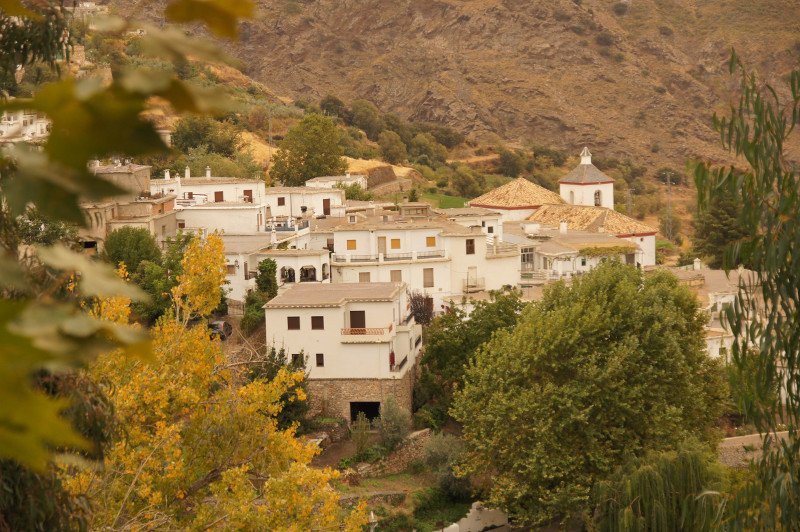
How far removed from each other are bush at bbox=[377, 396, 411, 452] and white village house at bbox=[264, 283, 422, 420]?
1.10 m

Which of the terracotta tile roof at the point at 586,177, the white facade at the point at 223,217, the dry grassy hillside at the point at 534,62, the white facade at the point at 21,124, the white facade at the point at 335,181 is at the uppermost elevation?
the dry grassy hillside at the point at 534,62

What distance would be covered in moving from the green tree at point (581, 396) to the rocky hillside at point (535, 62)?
60.3 meters

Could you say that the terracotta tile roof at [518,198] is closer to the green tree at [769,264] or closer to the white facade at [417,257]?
the white facade at [417,257]

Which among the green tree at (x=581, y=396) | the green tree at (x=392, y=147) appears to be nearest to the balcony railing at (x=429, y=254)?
the green tree at (x=581, y=396)

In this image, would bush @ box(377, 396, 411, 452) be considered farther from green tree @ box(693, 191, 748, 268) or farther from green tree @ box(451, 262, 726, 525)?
green tree @ box(693, 191, 748, 268)

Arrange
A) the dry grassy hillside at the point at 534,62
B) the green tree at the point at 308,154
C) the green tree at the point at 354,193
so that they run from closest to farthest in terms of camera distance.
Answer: the green tree at the point at 354,193, the green tree at the point at 308,154, the dry grassy hillside at the point at 534,62

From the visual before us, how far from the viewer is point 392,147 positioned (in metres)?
63.3

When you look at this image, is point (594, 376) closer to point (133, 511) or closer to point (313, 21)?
point (133, 511)

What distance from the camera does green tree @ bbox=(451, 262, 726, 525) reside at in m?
20.2

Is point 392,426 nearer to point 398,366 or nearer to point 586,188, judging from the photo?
point 398,366

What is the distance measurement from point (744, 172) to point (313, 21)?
89056 mm

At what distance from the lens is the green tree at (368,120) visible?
68125mm

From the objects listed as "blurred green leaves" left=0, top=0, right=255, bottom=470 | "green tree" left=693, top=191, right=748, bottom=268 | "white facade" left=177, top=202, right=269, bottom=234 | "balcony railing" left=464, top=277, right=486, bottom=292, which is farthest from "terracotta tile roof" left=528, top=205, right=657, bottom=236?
"blurred green leaves" left=0, top=0, right=255, bottom=470

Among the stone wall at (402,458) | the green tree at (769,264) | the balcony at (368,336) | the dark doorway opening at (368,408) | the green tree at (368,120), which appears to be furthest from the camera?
the green tree at (368,120)
